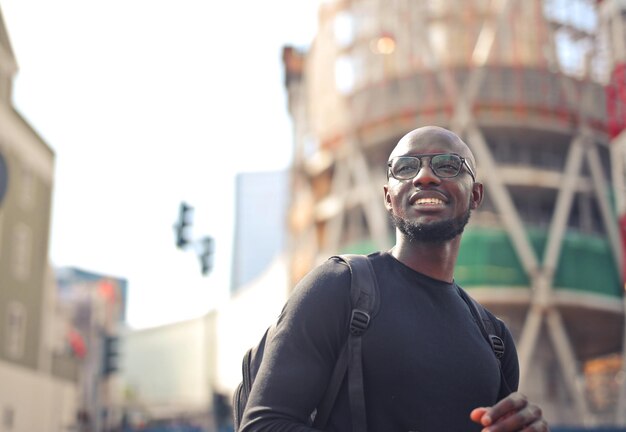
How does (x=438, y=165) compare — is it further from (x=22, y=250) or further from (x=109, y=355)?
(x=22, y=250)

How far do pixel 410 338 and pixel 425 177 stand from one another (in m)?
0.56

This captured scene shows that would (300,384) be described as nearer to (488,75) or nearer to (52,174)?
(52,174)

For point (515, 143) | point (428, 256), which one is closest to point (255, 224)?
point (515, 143)

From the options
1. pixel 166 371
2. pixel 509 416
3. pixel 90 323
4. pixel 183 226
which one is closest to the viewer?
pixel 509 416

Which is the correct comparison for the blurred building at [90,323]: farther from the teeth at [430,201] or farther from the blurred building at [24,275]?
the teeth at [430,201]

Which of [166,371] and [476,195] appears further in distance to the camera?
[166,371]

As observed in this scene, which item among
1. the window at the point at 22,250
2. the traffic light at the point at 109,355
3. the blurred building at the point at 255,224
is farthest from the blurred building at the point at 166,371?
the traffic light at the point at 109,355

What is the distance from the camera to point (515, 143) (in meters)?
41.1

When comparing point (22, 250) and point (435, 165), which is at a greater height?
point (22, 250)

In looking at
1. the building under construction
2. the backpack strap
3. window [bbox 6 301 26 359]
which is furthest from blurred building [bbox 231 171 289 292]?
the backpack strap

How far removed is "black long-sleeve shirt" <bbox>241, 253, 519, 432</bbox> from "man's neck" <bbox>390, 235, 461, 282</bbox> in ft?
0.61

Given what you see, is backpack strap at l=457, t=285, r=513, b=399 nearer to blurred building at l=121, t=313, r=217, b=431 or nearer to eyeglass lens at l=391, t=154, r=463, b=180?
eyeglass lens at l=391, t=154, r=463, b=180

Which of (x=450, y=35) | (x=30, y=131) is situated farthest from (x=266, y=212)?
(x=30, y=131)

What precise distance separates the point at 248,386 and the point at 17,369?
3062 centimetres
